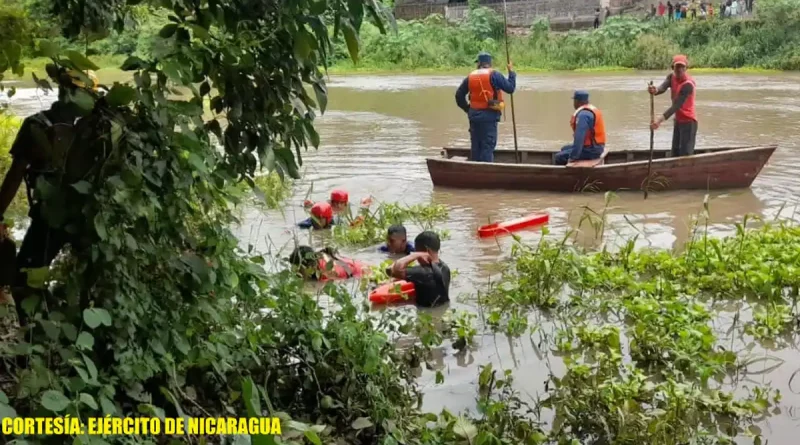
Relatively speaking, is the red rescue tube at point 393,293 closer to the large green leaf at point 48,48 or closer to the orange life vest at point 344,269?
the orange life vest at point 344,269

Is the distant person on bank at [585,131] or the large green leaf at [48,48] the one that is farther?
the distant person on bank at [585,131]

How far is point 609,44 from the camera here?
31.4 metres

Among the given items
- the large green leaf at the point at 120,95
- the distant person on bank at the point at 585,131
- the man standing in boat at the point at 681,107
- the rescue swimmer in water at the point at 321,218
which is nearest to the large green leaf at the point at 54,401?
the large green leaf at the point at 120,95

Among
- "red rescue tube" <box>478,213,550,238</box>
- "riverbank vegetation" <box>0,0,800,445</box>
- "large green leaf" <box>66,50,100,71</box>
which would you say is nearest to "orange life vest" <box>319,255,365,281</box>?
"riverbank vegetation" <box>0,0,800,445</box>

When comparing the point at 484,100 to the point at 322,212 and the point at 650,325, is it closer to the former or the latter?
the point at 322,212

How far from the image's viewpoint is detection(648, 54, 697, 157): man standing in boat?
948cm

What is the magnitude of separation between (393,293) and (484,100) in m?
4.85

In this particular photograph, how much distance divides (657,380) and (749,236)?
288cm

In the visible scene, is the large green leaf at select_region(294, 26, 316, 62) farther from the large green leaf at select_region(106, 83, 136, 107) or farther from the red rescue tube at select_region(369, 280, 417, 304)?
the red rescue tube at select_region(369, 280, 417, 304)

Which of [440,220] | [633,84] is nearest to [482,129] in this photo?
[440,220]

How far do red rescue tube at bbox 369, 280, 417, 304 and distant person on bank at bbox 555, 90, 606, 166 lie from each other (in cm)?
418

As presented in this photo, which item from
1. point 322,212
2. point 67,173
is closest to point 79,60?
point 67,173

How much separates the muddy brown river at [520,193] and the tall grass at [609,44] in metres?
6.45

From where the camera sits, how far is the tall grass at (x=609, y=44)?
2927 cm
